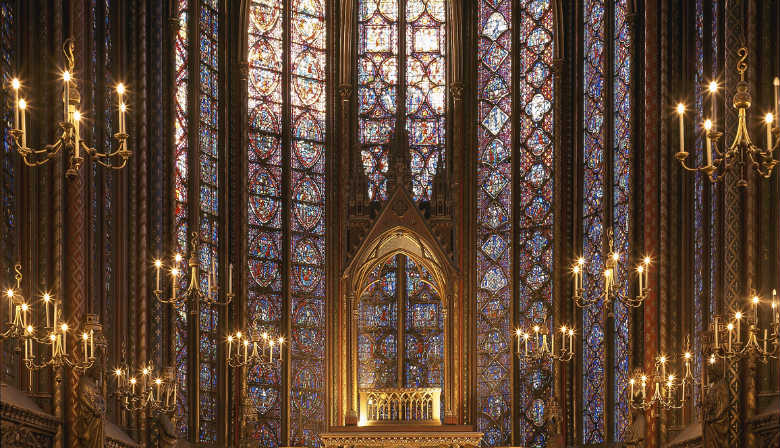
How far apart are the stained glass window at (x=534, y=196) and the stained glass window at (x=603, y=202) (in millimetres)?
1176

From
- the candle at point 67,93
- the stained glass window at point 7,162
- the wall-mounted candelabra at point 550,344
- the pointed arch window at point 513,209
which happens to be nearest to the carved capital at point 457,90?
the pointed arch window at point 513,209

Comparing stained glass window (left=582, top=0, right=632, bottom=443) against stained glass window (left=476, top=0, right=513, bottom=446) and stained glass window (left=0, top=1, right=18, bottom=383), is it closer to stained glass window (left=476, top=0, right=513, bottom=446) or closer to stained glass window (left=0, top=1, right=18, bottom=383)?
stained glass window (left=476, top=0, right=513, bottom=446)

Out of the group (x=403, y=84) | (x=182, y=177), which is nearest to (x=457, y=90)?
(x=403, y=84)

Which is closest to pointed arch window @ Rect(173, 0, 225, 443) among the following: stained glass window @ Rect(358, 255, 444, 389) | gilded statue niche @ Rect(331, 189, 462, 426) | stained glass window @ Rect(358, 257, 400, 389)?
gilded statue niche @ Rect(331, 189, 462, 426)

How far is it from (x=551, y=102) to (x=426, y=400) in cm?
756

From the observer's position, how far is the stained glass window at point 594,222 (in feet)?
98.0

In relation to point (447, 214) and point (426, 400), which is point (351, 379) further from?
point (447, 214)

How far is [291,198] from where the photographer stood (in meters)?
32.9

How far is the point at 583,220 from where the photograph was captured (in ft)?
102

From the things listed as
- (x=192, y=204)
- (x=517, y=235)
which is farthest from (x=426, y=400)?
(x=192, y=204)

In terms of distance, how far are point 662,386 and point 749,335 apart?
4.62m

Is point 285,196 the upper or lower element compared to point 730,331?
upper

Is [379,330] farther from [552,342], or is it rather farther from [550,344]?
[552,342]

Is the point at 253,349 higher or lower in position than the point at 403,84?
lower
